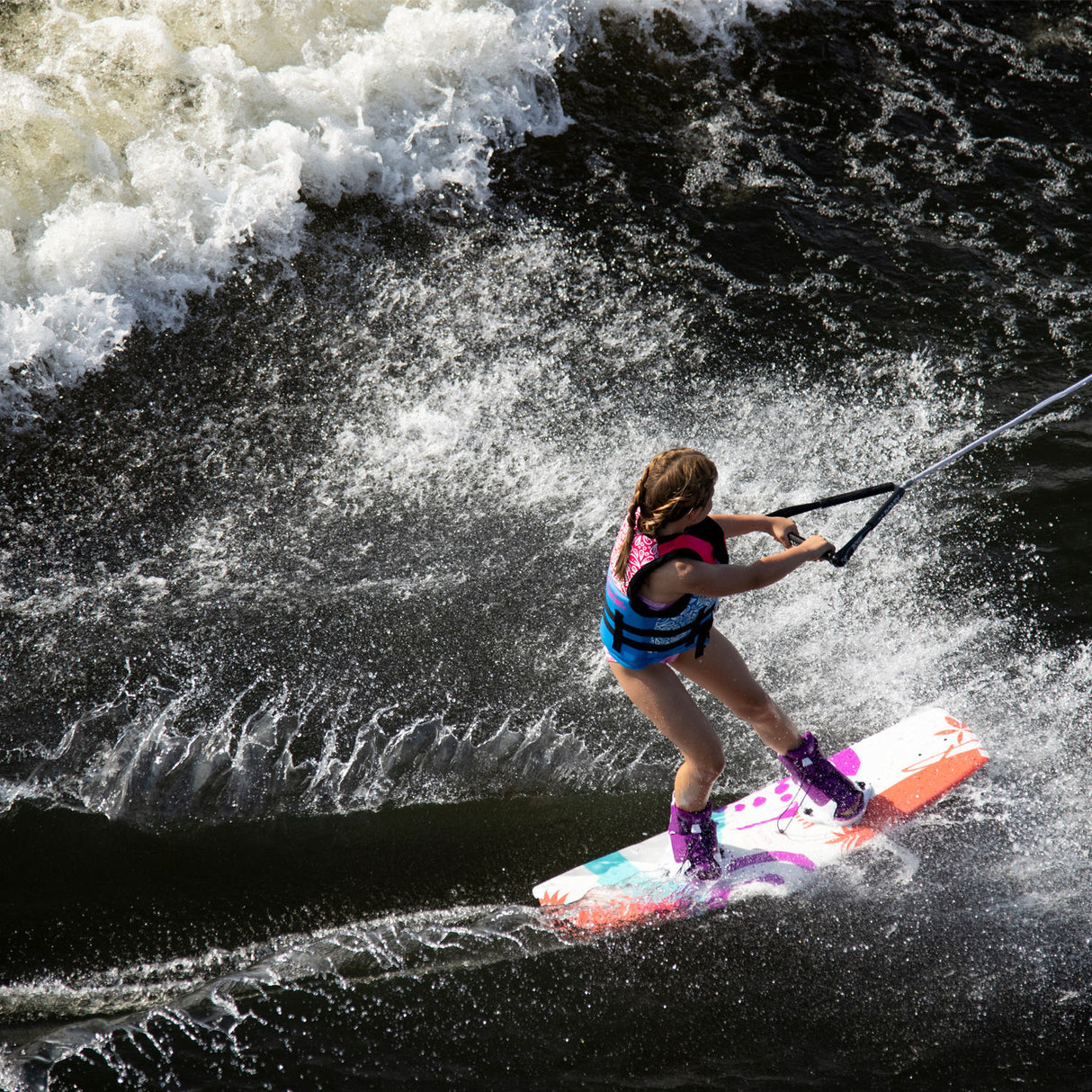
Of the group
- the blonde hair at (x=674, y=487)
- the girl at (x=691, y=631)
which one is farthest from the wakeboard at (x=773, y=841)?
the blonde hair at (x=674, y=487)

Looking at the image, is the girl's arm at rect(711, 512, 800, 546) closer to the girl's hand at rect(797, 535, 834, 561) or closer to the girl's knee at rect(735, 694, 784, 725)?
the girl's hand at rect(797, 535, 834, 561)

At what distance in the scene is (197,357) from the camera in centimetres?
629

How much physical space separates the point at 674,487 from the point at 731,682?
3.09ft

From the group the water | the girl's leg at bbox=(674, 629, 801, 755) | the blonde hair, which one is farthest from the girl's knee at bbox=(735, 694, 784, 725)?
the blonde hair

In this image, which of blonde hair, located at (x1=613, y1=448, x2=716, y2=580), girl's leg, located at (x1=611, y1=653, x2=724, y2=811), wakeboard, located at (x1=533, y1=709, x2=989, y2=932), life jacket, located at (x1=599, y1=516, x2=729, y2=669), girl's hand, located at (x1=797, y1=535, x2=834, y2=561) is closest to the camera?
blonde hair, located at (x1=613, y1=448, x2=716, y2=580)

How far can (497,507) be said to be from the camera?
17.7 ft

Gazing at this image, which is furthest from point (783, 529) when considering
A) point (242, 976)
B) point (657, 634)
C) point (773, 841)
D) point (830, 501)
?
point (242, 976)

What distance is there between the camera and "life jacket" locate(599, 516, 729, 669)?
3020 mm

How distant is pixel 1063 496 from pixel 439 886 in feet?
13.4

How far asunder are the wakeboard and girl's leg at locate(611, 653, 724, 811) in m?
0.55

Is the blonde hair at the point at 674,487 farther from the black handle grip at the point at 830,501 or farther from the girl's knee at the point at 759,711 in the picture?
the girl's knee at the point at 759,711

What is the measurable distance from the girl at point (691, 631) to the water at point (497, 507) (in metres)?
0.45

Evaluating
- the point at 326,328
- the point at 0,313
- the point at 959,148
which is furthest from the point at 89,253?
the point at 959,148

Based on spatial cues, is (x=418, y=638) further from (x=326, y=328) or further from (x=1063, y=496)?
(x=1063, y=496)
